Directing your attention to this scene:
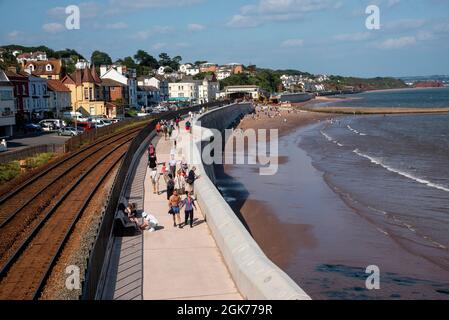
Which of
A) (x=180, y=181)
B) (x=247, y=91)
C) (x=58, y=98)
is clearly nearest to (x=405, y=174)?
(x=180, y=181)

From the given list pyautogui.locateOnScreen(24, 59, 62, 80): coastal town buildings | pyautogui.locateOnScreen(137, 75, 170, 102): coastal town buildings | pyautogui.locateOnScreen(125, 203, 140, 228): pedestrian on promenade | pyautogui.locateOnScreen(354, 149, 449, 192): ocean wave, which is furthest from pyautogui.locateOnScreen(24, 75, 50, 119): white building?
pyautogui.locateOnScreen(125, 203, 140, 228): pedestrian on promenade

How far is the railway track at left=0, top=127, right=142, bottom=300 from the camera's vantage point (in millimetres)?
14344

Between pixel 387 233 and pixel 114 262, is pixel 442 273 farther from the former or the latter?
pixel 114 262

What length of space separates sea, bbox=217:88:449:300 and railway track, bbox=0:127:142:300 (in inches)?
268

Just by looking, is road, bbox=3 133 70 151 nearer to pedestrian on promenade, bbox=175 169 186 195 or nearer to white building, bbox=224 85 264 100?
pedestrian on promenade, bbox=175 169 186 195

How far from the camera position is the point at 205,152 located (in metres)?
30.9

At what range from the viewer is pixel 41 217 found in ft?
67.8

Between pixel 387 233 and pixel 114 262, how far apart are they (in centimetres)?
1198

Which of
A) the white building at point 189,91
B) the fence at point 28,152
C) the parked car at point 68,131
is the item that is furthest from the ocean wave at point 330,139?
the white building at point 189,91

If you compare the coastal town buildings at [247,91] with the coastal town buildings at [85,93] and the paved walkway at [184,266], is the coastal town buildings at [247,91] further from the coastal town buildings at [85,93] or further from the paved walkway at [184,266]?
the paved walkway at [184,266]

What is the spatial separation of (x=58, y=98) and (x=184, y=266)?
227 feet

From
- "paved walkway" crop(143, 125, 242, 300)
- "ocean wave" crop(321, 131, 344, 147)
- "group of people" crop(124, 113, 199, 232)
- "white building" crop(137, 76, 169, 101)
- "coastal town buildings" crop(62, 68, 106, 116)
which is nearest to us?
"paved walkway" crop(143, 125, 242, 300)

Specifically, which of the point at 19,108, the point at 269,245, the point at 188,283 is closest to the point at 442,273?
the point at 269,245

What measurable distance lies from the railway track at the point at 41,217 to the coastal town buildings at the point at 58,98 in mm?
41131
